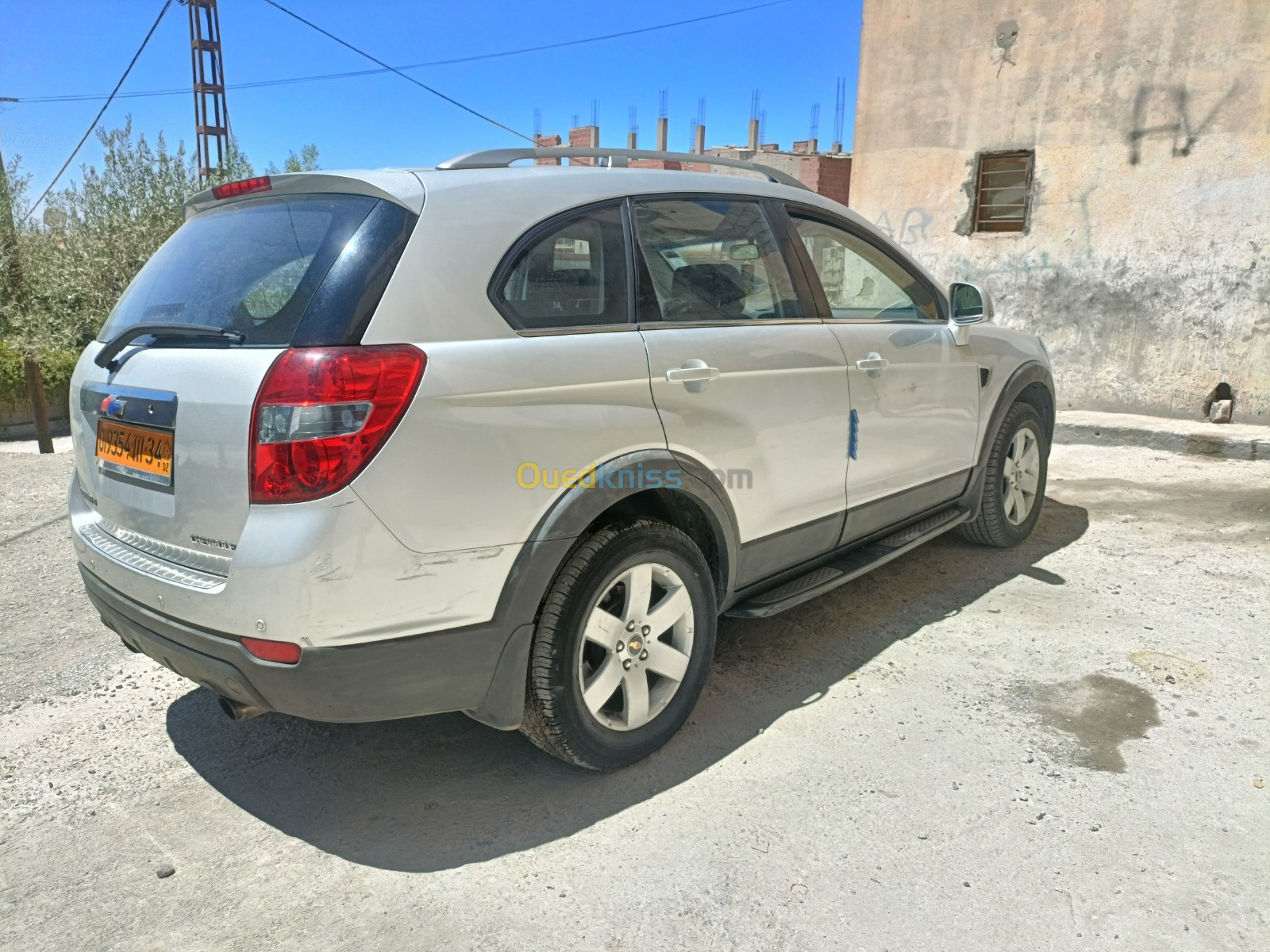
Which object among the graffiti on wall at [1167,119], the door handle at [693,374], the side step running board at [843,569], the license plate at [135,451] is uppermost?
A: the graffiti on wall at [1167,119]

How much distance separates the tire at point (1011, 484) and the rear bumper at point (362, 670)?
3.03 m

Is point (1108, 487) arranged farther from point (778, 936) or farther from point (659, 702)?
point (778, 936)

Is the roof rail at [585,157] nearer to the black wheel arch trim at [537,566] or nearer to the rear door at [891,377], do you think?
the rear door at [891,377]

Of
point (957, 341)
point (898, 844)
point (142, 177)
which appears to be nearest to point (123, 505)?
point (898, 844)

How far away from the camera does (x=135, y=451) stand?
2383mm

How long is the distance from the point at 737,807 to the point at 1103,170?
7379mm

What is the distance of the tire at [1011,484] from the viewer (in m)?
4.50

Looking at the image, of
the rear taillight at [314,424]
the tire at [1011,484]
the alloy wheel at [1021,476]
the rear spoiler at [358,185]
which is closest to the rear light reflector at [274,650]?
the rear taillight at [314,424]

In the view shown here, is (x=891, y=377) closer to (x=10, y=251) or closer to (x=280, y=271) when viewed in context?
(x=280, y=271)

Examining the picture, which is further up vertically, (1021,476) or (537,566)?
(537,566)

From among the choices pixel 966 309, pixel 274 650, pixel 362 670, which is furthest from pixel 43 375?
pixel 966 309

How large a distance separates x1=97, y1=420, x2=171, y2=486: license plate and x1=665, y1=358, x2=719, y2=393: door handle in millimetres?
1393

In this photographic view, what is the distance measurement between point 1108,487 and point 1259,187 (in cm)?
292

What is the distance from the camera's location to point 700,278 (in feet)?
9.84
